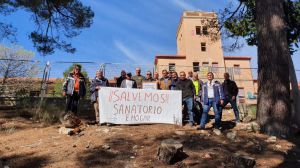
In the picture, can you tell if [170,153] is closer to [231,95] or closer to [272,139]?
[272,139]

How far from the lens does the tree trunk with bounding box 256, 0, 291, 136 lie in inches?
348

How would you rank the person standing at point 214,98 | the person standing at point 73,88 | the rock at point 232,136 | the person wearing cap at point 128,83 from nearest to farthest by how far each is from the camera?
1. the rock at point 232,136
2. the person standing at point 214,98
3. the person standing at point 73,88
4. the person wearing cap at point 128,83

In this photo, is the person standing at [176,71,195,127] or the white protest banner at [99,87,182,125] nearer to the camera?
the white protest banner at [99,87,182,125]

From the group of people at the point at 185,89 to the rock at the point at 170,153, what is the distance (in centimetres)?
277

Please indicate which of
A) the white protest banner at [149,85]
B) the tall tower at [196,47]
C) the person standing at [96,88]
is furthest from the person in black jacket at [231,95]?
the tall tower at [196,47]

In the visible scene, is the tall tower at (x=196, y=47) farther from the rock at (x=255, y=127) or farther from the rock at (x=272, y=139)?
the rock at (x=272, y=139)

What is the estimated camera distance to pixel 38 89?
13766 mm

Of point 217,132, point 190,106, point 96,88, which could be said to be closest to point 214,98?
point 190,106

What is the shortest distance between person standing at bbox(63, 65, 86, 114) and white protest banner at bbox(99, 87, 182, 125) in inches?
29.8

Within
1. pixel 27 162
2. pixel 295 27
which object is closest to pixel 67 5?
pixel 27 162

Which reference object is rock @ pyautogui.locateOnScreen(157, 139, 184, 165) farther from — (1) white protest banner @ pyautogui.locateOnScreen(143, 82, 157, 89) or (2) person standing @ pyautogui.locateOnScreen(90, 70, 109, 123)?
(1) white protest banner @ pyautogui.locateOnScreen(143, 82, 157, 89)

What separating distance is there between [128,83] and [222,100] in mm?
2733

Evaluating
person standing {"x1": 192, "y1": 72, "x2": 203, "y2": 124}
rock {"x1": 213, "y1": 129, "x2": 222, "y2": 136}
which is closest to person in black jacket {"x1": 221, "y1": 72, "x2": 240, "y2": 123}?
person standing {"x1": 192, "y1": 72, "x2": 203, "y2": 124}

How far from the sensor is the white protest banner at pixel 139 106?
31.4ft
